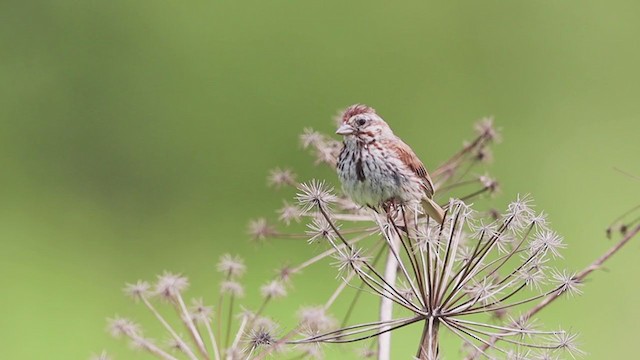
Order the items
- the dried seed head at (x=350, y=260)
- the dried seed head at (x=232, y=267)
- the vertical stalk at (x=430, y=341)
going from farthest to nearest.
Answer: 1. the dried seed head at (x=232, y=267)
2. the dried seed head at (x=350, y=260)
3. the vertical stalk at (x=430, y=341)

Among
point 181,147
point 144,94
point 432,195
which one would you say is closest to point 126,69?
point 144,94

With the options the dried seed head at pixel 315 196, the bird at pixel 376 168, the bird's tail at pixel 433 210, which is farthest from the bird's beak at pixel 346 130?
the dried seed head at pixel 315 196

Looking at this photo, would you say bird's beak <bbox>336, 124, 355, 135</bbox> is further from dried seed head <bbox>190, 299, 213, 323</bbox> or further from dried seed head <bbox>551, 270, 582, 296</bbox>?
dried seed head <bbox>551, 270, 582, 296</bbox>

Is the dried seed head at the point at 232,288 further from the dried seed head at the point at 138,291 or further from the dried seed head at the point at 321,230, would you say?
the dried seed head at the point at 321,230

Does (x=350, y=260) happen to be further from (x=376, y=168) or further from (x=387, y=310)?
(x=376, y=168)

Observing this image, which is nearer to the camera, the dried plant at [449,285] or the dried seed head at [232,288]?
the dried plant at [449,285]

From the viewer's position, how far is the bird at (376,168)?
6.89 feet

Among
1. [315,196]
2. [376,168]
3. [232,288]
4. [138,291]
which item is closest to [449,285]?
[315,196]

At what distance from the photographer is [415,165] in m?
2.15

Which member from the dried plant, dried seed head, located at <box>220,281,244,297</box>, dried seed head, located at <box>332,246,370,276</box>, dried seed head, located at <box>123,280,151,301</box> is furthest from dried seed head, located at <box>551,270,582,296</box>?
dried seed head, located at <box>123,280,151,301</box>

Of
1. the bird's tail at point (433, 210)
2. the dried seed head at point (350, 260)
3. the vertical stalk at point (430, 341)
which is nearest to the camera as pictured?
the vertical stalk at point (430, 341)

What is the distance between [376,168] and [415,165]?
86 millimetres

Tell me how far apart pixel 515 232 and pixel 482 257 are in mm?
72

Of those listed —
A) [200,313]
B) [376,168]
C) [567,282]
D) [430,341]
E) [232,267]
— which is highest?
[376,168]
